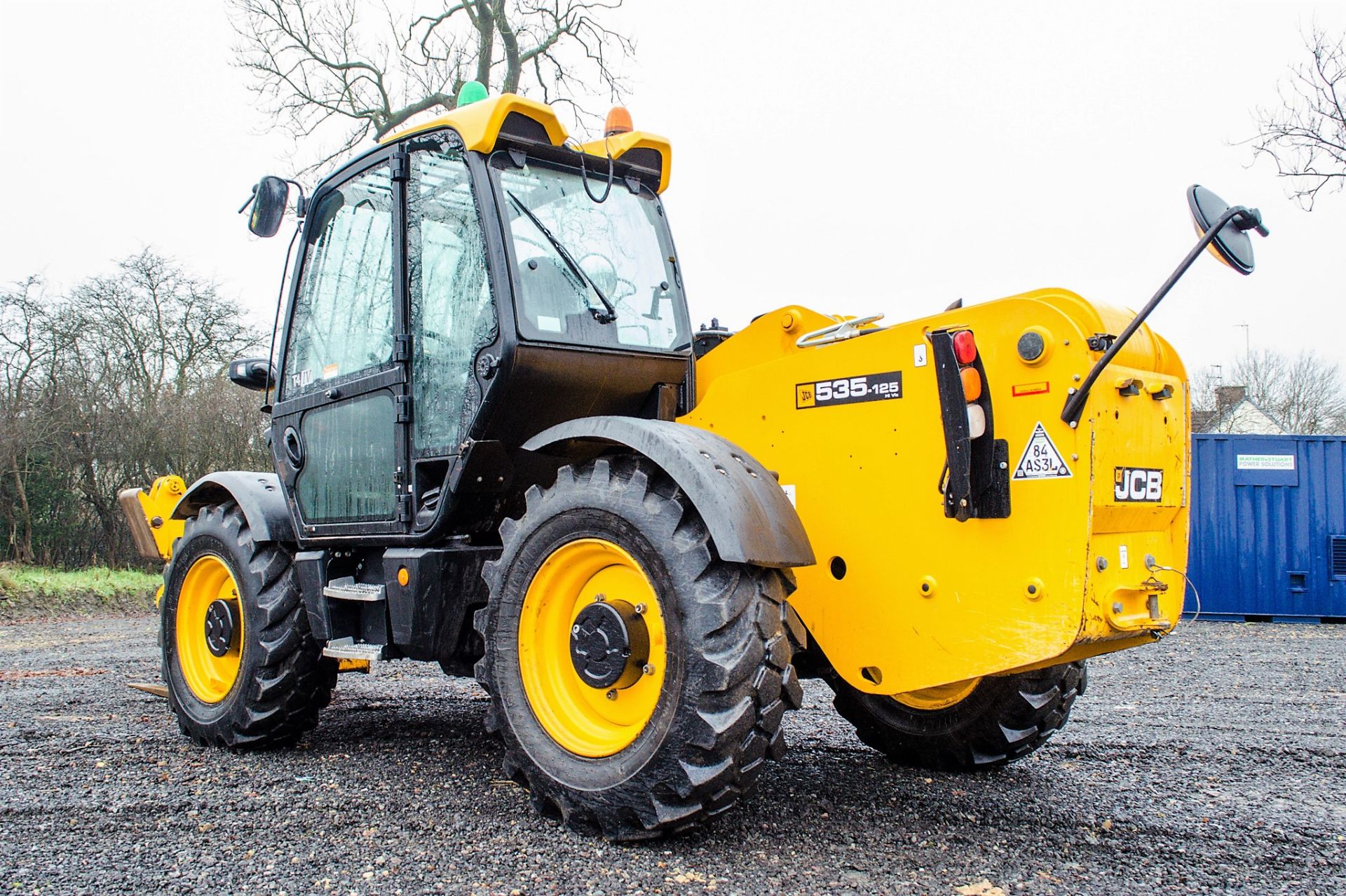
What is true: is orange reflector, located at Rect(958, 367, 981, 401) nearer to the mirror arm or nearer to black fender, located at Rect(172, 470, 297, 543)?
the mirror arm

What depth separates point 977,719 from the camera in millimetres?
3965

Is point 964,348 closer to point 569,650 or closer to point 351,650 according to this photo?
point 569,650

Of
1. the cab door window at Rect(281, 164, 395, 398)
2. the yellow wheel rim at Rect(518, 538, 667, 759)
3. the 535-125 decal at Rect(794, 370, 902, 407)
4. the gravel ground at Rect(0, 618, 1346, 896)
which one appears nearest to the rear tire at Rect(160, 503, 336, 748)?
the gravel ground at Rect(0, 618, 1346, 896)

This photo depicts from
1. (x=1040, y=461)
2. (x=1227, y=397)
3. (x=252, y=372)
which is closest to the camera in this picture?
(x=1040, y=461)

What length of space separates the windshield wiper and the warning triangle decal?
1628mm

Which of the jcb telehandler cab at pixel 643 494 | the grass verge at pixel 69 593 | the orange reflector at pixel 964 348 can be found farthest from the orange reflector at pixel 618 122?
the grass verge at pixel 69 593

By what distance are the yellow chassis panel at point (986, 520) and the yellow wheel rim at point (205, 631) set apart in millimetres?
2735

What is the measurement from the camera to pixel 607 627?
322 cm

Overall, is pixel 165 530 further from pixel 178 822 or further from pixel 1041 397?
pixel 1041 397

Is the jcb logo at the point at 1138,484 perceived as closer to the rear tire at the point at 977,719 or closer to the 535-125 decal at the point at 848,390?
the 535-125 decal at the point at 848,390

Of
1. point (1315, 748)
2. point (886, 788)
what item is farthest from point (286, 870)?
point (1315, 748)

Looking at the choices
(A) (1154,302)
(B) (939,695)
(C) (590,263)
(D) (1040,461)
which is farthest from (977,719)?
(C) (590,263)

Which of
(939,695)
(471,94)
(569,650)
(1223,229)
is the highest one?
(471,94)

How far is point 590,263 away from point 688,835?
7.04 feet
